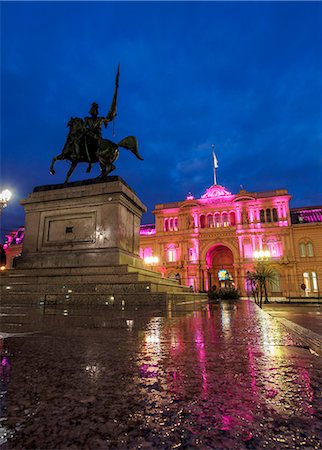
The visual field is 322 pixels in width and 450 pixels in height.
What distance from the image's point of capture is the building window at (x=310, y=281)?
35156 millimetres

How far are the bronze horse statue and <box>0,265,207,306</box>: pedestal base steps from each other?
132 inches

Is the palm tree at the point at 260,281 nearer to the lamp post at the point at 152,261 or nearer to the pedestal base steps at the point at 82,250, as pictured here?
the pedestal base steps at the point at 82,250

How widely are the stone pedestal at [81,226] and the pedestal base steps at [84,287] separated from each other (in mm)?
536

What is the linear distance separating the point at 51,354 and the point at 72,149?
8.96 meters

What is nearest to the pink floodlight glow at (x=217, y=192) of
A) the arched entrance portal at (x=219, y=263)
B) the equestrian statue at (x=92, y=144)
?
the arched entrance portal at (x=219, y=263)

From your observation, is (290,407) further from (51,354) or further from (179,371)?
(51,354)

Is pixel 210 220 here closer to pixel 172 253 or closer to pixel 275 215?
pixel 172 253

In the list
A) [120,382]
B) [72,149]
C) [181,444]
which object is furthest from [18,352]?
[72,149]

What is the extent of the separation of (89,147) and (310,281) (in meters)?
34.9

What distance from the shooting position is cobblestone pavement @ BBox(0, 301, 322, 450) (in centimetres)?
59

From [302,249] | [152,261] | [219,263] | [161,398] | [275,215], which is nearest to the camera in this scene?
[161,398]

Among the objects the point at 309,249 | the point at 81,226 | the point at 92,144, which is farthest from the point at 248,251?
the point at 81,226

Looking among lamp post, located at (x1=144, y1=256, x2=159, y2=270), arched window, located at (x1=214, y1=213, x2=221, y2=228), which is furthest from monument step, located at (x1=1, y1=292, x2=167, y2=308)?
arched window, located at (x1=214, y1=213, x2=221, y2=228)

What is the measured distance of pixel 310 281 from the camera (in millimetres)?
35688
